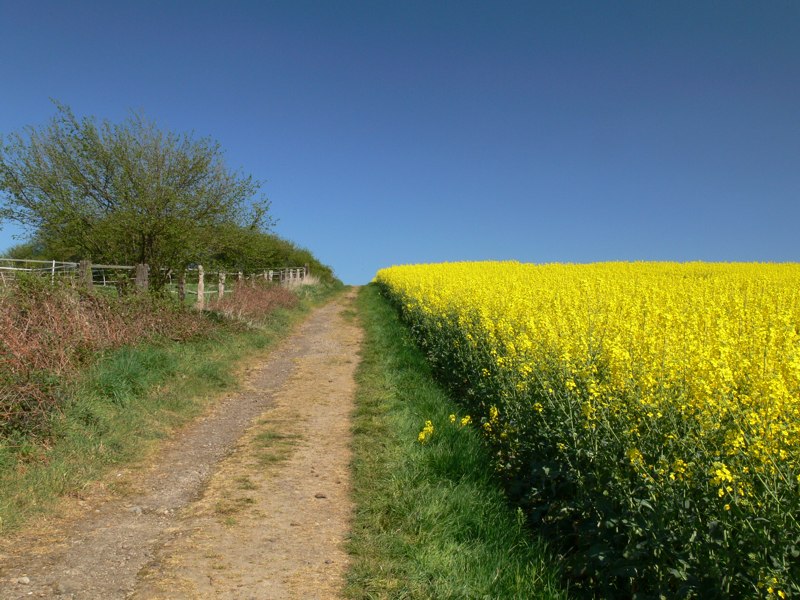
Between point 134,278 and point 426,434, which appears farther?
point 134,278

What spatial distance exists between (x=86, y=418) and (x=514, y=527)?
562 centimetres

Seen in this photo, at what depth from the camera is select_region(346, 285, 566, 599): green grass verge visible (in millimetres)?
4152

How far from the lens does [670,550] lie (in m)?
3.50

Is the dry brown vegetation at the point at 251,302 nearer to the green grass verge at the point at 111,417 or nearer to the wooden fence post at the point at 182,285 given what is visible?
the wooden fence post at the point at 182,285

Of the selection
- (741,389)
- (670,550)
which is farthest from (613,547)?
(741,389)

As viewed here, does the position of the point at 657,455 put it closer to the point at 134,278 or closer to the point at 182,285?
the point at 134,278

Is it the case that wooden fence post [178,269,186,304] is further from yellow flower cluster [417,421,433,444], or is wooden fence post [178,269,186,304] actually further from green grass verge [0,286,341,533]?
yellow flower cluster [417,421,433,444]

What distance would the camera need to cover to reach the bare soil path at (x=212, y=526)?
4.27m

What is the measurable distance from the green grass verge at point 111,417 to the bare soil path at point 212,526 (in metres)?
0.29

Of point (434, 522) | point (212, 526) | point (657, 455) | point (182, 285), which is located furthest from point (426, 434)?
point (182, 285)

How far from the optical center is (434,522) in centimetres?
502

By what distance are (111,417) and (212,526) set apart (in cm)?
329

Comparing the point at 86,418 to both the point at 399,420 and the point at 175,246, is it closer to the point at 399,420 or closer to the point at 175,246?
the point at 399,420

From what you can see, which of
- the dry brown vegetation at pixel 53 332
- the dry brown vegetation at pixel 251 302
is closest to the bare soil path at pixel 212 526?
the dry brown vegetation at pixel 53 332
